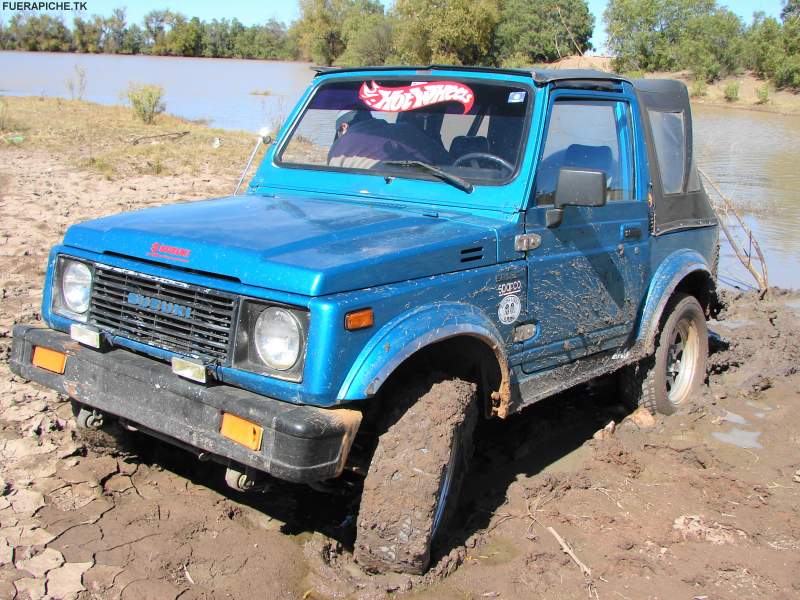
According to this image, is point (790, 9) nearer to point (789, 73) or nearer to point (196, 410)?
point (789, 73)

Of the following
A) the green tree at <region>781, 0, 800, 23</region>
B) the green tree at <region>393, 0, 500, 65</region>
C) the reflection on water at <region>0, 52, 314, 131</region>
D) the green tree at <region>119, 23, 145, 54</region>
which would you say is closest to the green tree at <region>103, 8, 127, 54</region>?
the green tree at <region>119, 23, 145, 54</region>

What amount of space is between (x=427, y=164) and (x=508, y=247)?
2.27 ft

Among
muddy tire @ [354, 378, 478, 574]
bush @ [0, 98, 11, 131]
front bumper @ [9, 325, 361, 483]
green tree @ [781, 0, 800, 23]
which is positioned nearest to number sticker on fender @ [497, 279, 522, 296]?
muddy tire @ [354, 378, 478, 574]

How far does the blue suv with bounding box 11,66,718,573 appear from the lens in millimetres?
2863

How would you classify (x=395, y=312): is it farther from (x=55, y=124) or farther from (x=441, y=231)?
(x=55, y=124)

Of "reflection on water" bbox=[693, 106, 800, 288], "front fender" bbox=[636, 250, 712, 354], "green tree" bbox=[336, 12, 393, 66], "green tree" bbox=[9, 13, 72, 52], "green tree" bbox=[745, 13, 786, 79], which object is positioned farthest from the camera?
"green tree" bbox=[9, 13, 72, 52]

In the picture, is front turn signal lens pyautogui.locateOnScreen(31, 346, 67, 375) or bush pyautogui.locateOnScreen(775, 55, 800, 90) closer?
front turn signal lens pyautogui.locateOnScreen(31, 346, 67, 375)

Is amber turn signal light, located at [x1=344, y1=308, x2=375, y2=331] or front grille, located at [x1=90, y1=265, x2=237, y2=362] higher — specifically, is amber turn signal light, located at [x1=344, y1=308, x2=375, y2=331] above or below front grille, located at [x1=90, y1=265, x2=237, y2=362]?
above

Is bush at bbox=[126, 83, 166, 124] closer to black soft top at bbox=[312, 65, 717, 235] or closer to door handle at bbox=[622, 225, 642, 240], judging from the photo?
black soft top at bbox=[312, 65, 717, 235]

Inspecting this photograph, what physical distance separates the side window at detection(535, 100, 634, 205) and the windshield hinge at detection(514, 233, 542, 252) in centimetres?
20

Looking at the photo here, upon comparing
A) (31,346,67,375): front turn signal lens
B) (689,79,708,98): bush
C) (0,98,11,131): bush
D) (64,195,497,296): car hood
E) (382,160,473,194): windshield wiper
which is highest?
(689,79,708,98): bush

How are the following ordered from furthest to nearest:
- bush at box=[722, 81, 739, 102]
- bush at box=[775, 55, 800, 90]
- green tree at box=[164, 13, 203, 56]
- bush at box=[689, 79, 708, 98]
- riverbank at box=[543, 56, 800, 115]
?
green tree at box=[164, 13, 203, 56] < bush at box=[775, 55, 800, 90] < bush at box=[689, 79, 708, 98] < bush at box=[722, 81, 739, 102] < riverbank at box=[543, 56, 800, 115]

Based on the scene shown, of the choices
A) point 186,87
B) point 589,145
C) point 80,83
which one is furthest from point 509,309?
point 186,87

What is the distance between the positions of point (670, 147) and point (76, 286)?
11.4ft
